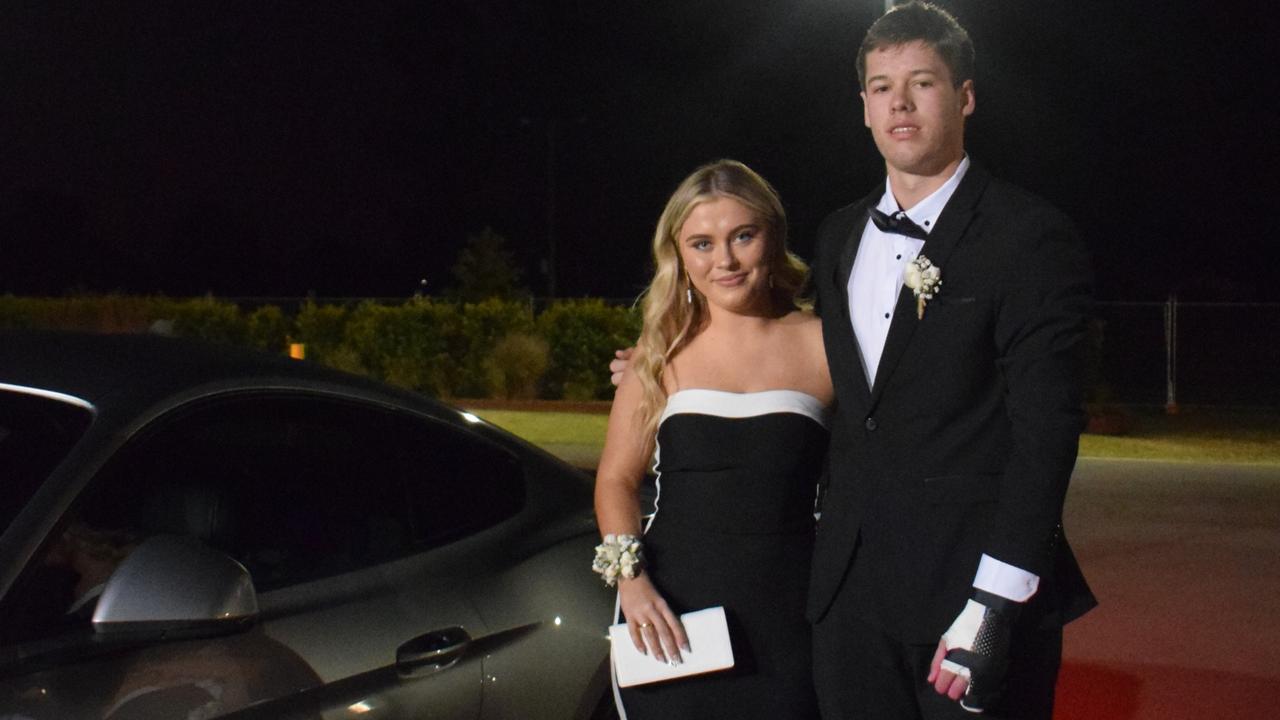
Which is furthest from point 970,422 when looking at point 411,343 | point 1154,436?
point 411,343

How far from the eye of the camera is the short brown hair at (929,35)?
2.52 meters

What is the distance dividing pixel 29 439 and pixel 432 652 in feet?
2.91

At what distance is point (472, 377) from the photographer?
21781 mm

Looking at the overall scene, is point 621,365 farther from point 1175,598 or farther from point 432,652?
point 1175,598

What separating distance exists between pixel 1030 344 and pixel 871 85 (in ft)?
1.99

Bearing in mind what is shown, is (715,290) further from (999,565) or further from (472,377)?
(472,377)

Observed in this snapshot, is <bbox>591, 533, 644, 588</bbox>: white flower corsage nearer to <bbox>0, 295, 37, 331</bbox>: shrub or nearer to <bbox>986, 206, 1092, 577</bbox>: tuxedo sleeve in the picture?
<bbox>986, 206, 1092, 577</bbox>: tuxedo sleeve

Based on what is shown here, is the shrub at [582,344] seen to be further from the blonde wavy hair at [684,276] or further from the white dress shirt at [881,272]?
the white dress shirt at [881,272]

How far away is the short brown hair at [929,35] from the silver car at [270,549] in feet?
4.59

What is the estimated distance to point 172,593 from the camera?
2.30 m

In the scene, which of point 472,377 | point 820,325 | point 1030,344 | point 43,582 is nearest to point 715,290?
point 820,325

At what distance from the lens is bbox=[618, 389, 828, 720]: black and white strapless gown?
2.86 metres

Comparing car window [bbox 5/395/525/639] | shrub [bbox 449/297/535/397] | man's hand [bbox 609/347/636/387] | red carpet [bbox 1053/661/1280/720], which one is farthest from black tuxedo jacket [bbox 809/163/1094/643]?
Result: shrub [bbox 449/297/535/397]

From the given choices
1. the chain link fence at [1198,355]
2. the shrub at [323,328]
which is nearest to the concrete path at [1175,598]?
the shrub at [323,328]
